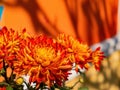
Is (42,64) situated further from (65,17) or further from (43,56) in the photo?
(65,17)

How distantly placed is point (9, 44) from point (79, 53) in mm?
240

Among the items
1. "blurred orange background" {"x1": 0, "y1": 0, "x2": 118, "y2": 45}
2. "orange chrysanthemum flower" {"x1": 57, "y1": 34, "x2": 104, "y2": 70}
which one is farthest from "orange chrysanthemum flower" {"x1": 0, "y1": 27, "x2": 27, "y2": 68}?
"blurred orange background" {"x1": 0, "y1": 0, "x2": 118, "y2": 45}

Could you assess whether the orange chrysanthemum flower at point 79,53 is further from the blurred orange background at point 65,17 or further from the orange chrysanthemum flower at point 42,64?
the blurred orange background at point 65,17

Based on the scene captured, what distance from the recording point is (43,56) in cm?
131

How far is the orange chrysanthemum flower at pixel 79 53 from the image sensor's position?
4.63ft

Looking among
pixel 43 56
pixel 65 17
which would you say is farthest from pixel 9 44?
pixel 65 17

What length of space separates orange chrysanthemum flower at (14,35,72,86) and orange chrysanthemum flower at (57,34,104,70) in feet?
0.21

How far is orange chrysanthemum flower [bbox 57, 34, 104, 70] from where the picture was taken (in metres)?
1.41

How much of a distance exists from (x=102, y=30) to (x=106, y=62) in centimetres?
31

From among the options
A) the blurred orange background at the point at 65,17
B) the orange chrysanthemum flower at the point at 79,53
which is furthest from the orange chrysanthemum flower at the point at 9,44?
the blurred orange background at the point at 65,17

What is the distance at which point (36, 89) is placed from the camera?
1453mm

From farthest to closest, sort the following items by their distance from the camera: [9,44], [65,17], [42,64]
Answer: [65,17] < [9,44] < [42,64]

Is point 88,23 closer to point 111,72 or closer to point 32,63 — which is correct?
A: point 111,72

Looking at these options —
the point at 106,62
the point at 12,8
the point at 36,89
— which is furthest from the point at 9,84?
the point at 106,62
